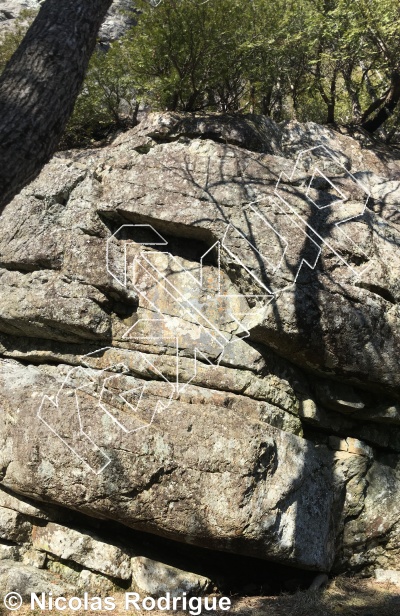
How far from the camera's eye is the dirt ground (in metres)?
7.33

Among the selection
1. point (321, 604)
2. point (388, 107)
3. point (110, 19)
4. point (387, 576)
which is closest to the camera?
point (321, 604)

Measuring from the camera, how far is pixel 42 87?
13.1 ft

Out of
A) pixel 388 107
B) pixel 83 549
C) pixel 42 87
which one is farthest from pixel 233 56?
pixel 83 549

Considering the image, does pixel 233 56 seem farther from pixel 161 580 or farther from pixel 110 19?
pixel 110 19

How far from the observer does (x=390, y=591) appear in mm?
8227

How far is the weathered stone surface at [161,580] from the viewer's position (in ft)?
25.1

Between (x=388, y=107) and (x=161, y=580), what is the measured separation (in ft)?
34.2

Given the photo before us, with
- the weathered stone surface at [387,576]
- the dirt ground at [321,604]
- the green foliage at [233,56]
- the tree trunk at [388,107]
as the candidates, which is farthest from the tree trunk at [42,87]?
the tree trunk at [388,107]

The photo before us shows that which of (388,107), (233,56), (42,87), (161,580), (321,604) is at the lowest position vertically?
(161,580)

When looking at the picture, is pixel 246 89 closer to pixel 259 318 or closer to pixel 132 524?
pixel 259 318

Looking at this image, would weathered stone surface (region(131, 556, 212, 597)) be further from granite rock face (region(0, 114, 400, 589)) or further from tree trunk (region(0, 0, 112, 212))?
tree trunk (region(0, 0, 112, 212))

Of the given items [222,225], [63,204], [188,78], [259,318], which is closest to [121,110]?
[188,78]

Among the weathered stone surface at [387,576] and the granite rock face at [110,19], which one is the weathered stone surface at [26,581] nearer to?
the weathered stone surface at [387,576]

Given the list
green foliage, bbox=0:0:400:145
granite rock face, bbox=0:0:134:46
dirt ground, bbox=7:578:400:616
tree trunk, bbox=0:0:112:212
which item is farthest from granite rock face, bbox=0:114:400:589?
granite rock face, bbox=0:0:134:46
